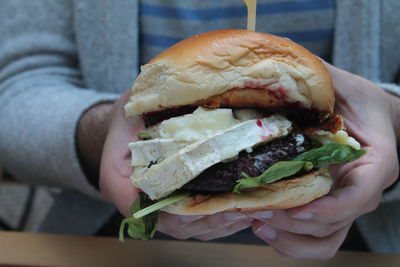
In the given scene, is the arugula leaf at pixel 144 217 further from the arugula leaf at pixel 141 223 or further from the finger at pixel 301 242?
the finger at pixel 301 242

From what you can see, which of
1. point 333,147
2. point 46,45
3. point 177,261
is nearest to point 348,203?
point 333,147

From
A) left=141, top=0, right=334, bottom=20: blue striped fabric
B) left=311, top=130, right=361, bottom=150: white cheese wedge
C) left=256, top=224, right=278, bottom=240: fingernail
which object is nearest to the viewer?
left=311, top=130, right=361, bottom=150: white cheese wedge

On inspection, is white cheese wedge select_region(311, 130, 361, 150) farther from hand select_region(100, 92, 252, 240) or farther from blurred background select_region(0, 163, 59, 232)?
blurred background select_region(0, 163, 59, 232)

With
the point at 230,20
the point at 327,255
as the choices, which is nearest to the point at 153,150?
the point at 327,255

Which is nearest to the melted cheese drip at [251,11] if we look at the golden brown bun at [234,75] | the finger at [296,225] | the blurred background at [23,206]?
the golden brown bun at [234,75]

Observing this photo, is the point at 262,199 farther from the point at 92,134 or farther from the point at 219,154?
the point at 92,134

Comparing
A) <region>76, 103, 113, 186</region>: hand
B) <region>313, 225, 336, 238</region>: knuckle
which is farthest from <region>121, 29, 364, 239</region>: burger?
<region>76, 103, 113, 186</region>: hand
